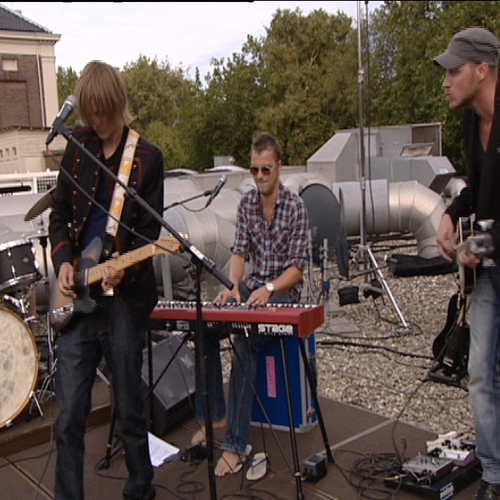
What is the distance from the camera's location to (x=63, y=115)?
2855 mm

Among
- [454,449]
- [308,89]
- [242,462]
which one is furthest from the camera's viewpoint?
[308,89]

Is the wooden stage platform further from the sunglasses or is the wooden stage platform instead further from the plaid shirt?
the sunglasses

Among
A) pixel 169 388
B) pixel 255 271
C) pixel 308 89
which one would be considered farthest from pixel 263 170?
pixel 308 89

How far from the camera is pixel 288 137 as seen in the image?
36.1 meters

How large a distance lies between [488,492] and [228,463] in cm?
149

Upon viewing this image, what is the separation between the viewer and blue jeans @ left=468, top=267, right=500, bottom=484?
300cm

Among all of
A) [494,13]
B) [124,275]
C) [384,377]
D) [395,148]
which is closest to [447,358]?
[384,377]

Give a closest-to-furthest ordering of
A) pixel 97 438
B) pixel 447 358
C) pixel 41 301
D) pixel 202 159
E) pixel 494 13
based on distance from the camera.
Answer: pixel 97 438, pixel 447 358, pixel 41 301, pixel 494 13, pixel 202 159

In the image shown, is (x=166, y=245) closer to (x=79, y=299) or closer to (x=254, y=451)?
(x=79, y=299)

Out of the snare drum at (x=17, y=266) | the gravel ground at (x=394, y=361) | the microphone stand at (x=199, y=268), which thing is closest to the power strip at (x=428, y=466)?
the microphone stand at (x=199, y=268)

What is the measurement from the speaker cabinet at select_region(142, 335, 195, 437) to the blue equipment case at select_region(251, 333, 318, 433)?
550 mm

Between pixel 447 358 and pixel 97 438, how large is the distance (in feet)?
9.79

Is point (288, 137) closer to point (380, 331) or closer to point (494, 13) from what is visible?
point (494, 13)

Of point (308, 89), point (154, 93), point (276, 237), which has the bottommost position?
point (276, 237)
